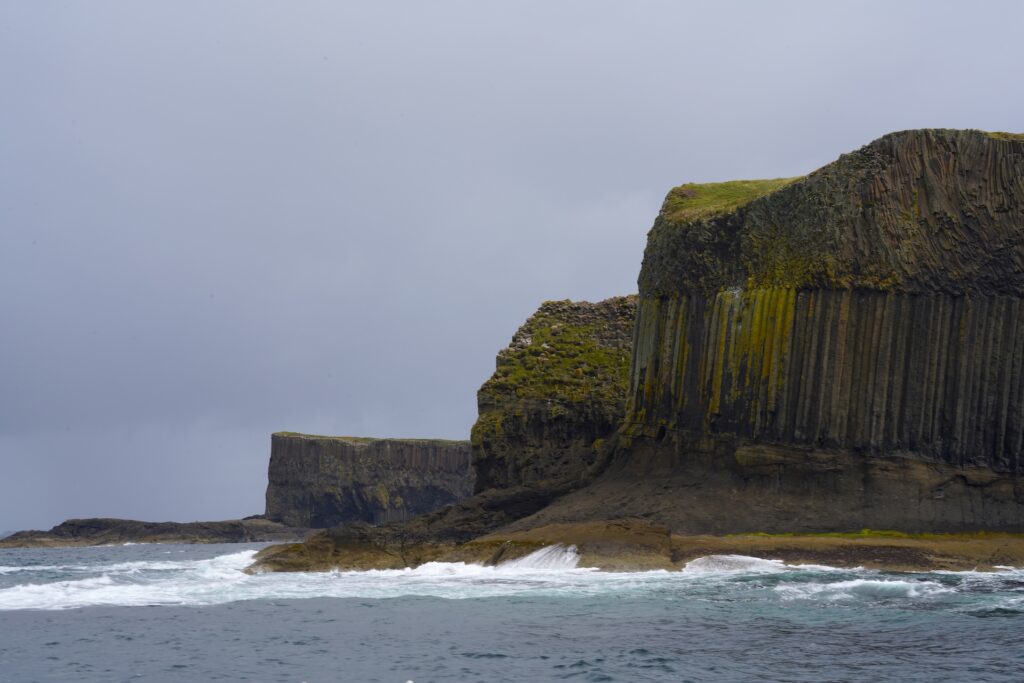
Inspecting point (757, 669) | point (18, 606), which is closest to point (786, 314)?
point (757, 669)

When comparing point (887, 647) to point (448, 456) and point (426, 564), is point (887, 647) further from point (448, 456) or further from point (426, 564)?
point (448, 456)

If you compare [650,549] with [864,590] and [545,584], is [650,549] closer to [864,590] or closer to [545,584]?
[545,584]

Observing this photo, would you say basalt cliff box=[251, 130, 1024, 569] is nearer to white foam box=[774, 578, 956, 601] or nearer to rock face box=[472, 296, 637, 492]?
white foam box=[774, 578, 956, 601]

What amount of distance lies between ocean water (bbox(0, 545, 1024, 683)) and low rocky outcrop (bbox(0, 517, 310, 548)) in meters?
84.7

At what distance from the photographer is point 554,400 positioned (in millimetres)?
48031

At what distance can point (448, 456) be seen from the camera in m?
111

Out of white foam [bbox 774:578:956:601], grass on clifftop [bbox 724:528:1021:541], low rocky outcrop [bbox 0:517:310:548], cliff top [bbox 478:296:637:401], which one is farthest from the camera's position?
low rocky outcrop [bbox 0:517:310:548]

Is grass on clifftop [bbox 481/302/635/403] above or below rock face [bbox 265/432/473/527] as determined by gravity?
above

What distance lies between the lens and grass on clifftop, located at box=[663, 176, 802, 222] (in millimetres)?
39906

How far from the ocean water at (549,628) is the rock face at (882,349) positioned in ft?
14.1

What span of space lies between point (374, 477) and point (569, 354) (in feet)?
210

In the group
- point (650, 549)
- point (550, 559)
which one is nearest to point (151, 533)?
point (550, 559)

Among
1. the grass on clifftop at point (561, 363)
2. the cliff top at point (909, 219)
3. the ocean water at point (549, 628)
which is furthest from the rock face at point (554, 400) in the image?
the ocean water at point (549, 628)

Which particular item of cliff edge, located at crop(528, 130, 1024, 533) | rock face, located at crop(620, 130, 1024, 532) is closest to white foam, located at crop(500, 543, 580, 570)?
cliff edge, located at crop(528, 130, 1024, 533)
